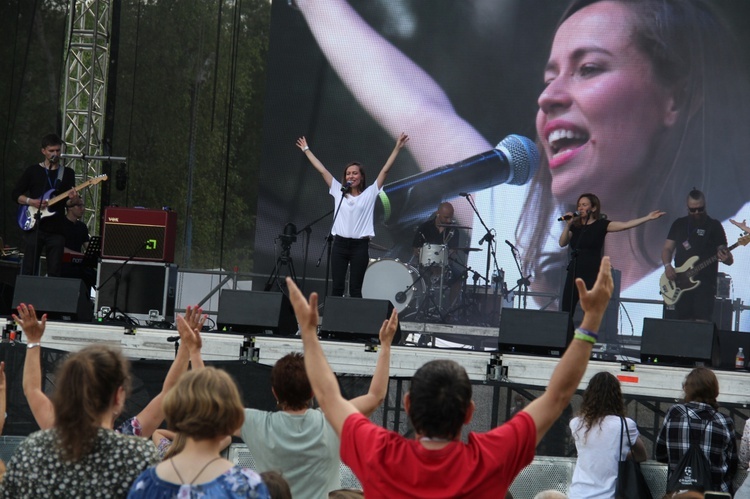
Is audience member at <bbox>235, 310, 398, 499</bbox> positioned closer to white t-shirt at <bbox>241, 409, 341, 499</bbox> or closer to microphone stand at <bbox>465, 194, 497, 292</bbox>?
white t-shirt at <bbox>241, 409, 341, 499</bbox>

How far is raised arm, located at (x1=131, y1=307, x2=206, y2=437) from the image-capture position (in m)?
3.13

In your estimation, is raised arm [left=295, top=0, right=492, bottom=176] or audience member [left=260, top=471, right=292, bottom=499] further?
raised arm [left=295, top=0, right=492, bottom=176]

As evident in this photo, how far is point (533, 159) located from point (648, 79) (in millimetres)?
1556

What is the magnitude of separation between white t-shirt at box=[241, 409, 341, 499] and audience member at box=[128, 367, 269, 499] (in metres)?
0.95

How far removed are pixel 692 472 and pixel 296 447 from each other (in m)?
2.52

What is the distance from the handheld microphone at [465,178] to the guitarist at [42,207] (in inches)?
148

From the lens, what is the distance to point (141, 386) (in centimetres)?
626

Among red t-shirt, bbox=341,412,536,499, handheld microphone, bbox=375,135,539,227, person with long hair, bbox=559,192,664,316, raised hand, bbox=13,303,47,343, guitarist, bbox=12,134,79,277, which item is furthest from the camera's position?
handheld microphone, bbox=375,135,539,227

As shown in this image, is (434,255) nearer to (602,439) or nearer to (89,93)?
(89,93)

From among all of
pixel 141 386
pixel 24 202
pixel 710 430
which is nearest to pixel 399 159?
pixel 24 202

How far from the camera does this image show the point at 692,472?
193 inches

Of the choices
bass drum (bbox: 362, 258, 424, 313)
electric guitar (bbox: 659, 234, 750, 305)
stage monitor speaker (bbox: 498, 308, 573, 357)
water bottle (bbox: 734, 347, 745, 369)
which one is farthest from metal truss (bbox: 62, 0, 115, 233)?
water bottle (bbox: 734, 347, 745, 369)

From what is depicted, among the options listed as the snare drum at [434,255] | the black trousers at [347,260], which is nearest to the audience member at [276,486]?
the black trousers at [347,260]

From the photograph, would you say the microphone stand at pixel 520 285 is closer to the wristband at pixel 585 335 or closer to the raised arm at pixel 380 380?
the raised arm at pixel 380 380
